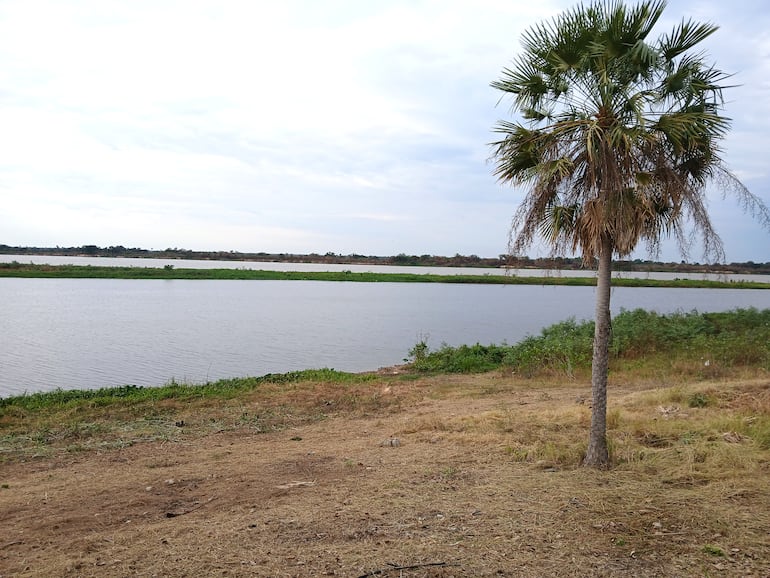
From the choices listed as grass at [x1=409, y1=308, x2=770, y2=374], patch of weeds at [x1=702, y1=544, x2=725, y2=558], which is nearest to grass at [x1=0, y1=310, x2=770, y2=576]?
patch of weeds at [x1=702, y1=544, x2=725, y2=558]

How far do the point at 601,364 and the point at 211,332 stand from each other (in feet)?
72.2

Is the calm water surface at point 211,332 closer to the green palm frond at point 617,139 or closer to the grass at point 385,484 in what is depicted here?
the grass at point 385,484

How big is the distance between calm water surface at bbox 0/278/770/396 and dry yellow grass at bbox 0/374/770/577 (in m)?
8.60

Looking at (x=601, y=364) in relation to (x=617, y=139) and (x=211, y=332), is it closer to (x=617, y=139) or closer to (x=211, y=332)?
(x=617, y=139)

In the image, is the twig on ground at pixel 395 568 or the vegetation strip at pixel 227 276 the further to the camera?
the vegetation strip at pixel 227 276

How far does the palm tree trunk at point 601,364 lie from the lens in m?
6.59

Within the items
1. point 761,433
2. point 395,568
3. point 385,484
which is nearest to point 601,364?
point 761,433

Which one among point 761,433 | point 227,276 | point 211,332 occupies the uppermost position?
point 227,276

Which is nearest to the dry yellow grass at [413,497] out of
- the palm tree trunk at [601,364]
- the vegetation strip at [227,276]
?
the palm tree trunk at [601,364]

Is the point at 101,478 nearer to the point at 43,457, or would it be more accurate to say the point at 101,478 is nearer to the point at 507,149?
the point at 43,457

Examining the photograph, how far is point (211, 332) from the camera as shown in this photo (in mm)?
26219

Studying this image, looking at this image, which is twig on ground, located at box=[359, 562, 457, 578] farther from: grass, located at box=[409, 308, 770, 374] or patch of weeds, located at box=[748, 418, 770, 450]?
grass, located at box=[409, 308, 770, 374]

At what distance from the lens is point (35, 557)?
4.75 metres

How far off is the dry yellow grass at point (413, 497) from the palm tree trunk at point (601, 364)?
0.26m
